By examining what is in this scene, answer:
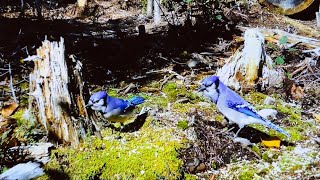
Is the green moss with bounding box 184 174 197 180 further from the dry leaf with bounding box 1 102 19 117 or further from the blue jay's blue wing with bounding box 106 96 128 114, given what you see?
the dry leaf with bounding box 1 102 19 117

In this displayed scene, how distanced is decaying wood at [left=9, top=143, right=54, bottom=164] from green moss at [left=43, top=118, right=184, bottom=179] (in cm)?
7

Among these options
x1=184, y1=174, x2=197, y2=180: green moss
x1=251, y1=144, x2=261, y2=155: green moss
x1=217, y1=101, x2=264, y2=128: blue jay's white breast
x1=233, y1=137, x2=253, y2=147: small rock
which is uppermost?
x1=217, y1=101, x2=264, y2=128: blue jay's white breast

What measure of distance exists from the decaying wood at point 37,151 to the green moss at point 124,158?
7cm

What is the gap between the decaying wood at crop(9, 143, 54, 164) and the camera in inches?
113

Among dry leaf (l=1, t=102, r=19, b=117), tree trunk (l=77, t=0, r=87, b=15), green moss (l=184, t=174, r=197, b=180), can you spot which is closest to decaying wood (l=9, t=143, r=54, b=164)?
dry leaf (l=1, t=102, r=19, b=117)

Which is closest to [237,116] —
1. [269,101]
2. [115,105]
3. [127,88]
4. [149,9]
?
[115,105]

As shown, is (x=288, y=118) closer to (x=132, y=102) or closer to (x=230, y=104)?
(x=230, y=104)

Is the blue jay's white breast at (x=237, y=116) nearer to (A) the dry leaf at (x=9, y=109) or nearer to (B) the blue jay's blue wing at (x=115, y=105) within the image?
(B) the blue jay's blue wing at (x=115, y=105)

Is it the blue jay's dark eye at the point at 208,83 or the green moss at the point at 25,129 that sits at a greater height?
the blue jay's dark eye at the point at 208,83

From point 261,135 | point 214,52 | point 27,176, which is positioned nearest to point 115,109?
point 27,176

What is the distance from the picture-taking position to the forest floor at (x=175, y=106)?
2867mm

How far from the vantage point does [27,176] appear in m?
2.67

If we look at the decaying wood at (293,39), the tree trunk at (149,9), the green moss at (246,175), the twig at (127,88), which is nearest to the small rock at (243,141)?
the green moss at (246,175)

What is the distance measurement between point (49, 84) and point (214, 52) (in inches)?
132
